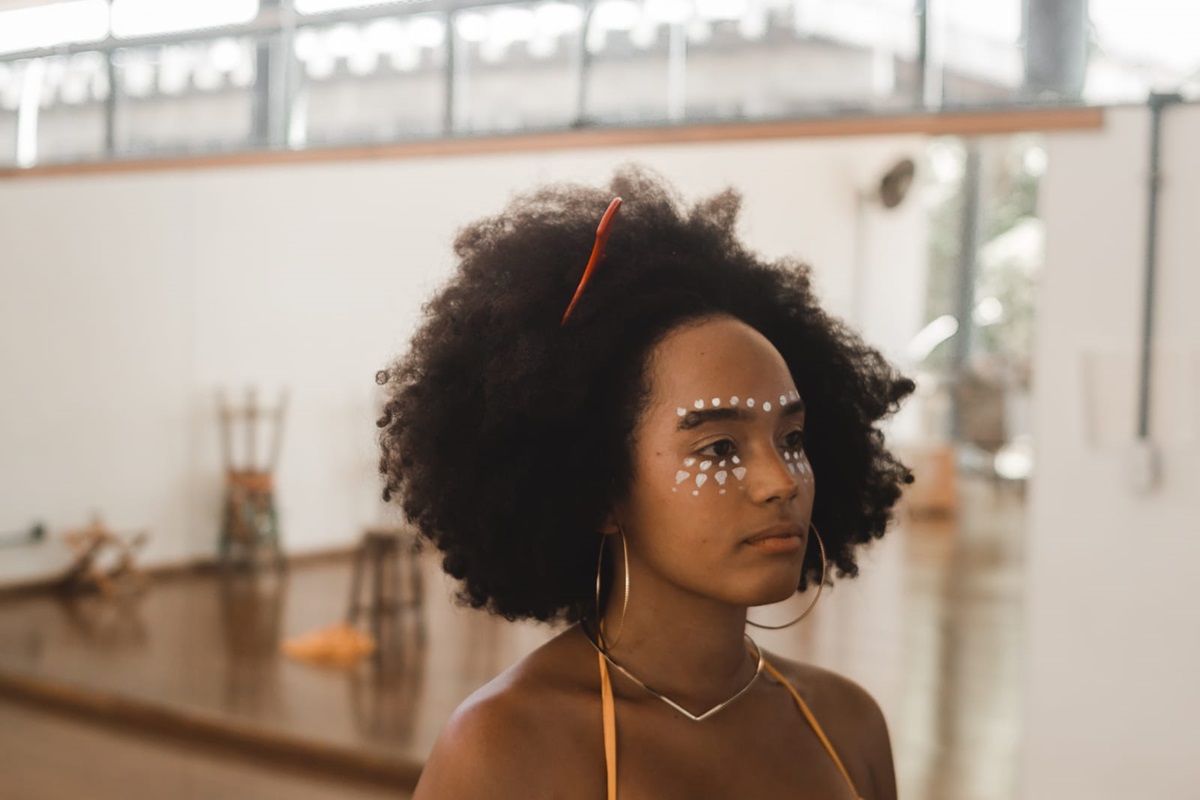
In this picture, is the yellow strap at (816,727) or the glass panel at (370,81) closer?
the yellow strap at (816,727)

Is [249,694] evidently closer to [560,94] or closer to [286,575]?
[560,94]

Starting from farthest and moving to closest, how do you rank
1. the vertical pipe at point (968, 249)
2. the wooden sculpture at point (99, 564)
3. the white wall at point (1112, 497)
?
the vertical pipe at point (968, 249) → the wooden sculpture at point (99, 564) → the white wall at point (1112, 497)

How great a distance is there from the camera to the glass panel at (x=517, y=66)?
14.7 feet

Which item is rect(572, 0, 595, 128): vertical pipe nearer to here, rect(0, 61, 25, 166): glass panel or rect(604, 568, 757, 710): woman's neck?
rect(0, 61, 25, 166): glass panel

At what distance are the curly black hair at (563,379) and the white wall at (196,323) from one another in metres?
5.57

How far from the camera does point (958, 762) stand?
448 centimetres

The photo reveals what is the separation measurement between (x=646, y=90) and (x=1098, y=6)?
4.45ft

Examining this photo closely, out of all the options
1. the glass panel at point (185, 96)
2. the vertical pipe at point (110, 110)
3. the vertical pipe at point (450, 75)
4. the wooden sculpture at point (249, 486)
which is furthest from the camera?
the wooden sculpture at point (249, 486)

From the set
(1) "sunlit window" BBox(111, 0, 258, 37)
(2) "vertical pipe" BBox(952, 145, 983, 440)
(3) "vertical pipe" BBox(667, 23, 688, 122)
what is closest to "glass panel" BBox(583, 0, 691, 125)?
(3) "vertical pipe" BBox(667, 23, 688, 122)

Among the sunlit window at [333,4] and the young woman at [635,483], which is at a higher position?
the sunlit window at [333,4]

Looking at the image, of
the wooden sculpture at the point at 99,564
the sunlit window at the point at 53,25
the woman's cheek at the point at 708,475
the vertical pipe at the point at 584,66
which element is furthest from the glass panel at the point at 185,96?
the woman's cheek at the point at 708,475

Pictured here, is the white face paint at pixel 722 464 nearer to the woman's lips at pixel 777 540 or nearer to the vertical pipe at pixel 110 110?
the woman's lips at pixel 777 540

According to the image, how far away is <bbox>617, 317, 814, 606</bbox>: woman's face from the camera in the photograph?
121cm

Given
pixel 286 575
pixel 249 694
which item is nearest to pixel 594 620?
pixel 249 694
